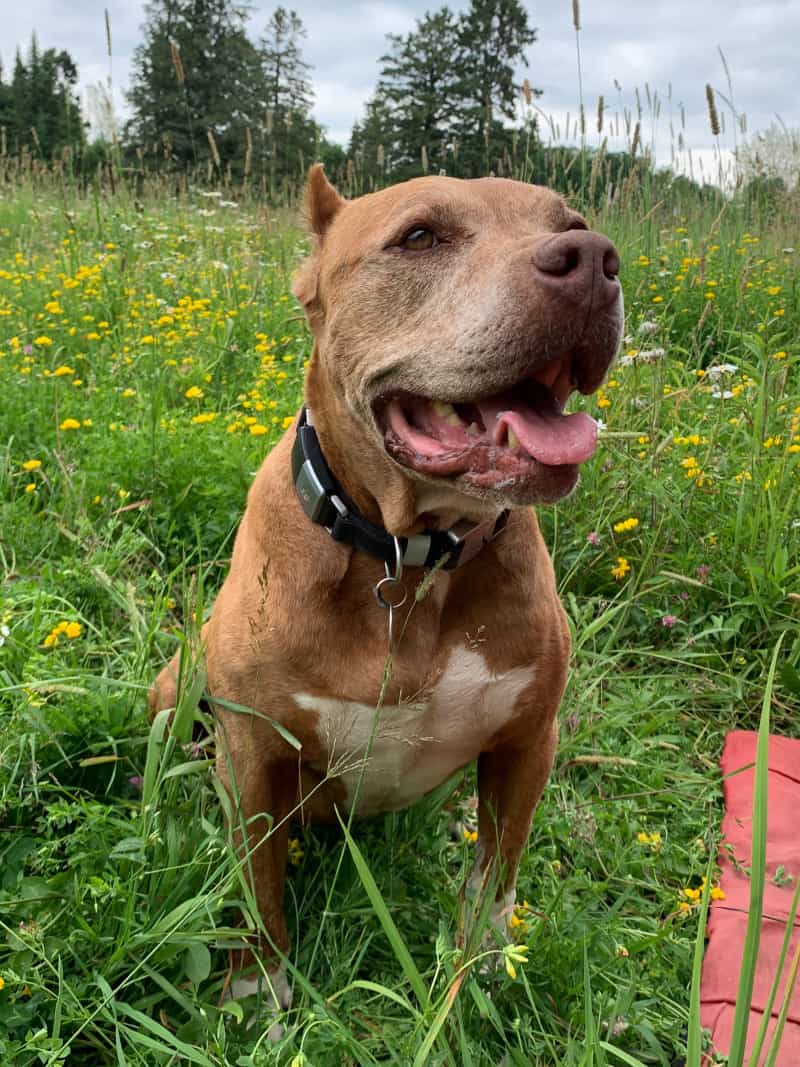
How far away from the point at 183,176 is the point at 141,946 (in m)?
7.16

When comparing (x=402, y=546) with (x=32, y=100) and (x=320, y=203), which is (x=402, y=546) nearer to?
(x=320, y=203)

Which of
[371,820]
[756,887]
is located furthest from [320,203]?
[756,887]

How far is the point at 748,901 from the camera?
7.48ft

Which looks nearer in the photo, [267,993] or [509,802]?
[267,993]

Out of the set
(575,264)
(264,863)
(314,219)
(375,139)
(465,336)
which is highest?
(375,139)

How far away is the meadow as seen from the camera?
5.27ft

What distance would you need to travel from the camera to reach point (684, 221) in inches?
221

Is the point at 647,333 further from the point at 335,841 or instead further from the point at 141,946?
the point at 141,946

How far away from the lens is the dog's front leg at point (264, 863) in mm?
1874

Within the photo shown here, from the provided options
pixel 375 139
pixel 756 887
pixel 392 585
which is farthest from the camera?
pixel 375 139

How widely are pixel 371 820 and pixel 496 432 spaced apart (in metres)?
1.26

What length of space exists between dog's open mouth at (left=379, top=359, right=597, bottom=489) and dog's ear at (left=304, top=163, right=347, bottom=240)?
62cm

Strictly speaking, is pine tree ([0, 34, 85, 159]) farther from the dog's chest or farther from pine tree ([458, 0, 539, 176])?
the dog's chest

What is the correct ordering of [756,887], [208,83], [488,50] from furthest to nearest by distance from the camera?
[208,83]
[488,50]
[756,887]
